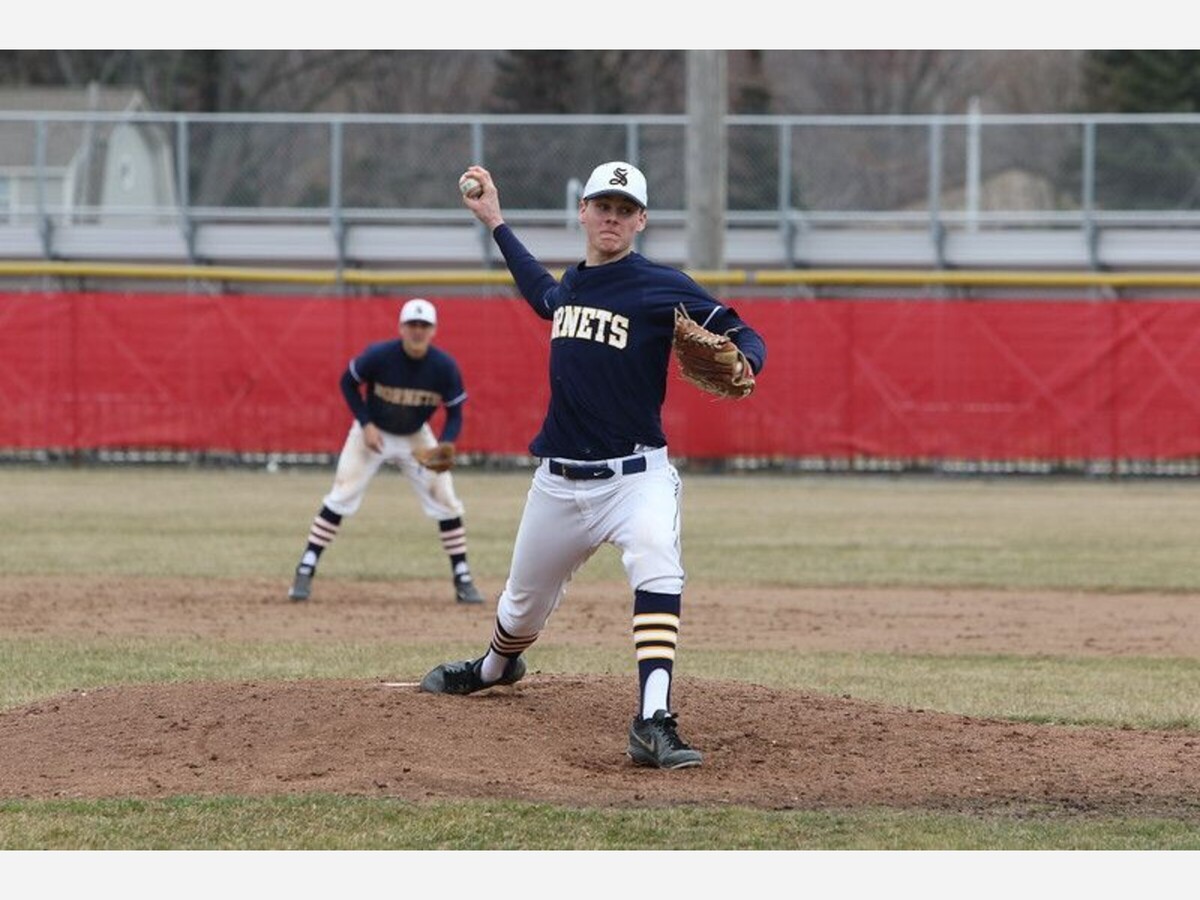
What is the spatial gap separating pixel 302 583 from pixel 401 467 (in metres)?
1.09

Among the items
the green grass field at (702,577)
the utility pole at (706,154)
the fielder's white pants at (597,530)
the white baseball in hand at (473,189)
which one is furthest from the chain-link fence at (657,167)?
the fielder's white pants at (597,530)

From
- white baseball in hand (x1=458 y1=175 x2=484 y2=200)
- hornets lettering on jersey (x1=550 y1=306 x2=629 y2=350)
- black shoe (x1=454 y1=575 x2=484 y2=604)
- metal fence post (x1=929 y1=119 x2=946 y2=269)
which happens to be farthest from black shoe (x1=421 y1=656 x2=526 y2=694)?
metal fence post (x1=929 y1=119 x2=946 y2=269)

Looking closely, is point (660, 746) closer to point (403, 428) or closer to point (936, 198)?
point (403, 428)

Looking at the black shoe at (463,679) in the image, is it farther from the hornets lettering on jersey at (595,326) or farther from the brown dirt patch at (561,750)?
the hornets lettering on jersey at (595,326)

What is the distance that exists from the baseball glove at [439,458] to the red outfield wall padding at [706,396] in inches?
443

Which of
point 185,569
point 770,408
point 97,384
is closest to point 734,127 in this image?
point 770,408

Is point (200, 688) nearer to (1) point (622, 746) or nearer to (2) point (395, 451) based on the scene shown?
(1) point (622, 746)

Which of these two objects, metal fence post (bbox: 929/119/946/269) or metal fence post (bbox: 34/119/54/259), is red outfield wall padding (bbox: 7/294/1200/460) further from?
Result: metal fence post (bbox: 34/119/54/259)

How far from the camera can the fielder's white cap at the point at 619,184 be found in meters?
7.17

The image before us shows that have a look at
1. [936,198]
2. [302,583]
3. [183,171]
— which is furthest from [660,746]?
[183,171]

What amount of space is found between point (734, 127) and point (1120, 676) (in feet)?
64.1

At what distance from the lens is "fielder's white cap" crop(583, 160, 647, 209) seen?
7168 mm

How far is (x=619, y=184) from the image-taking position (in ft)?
23.5

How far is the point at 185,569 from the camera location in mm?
14719
